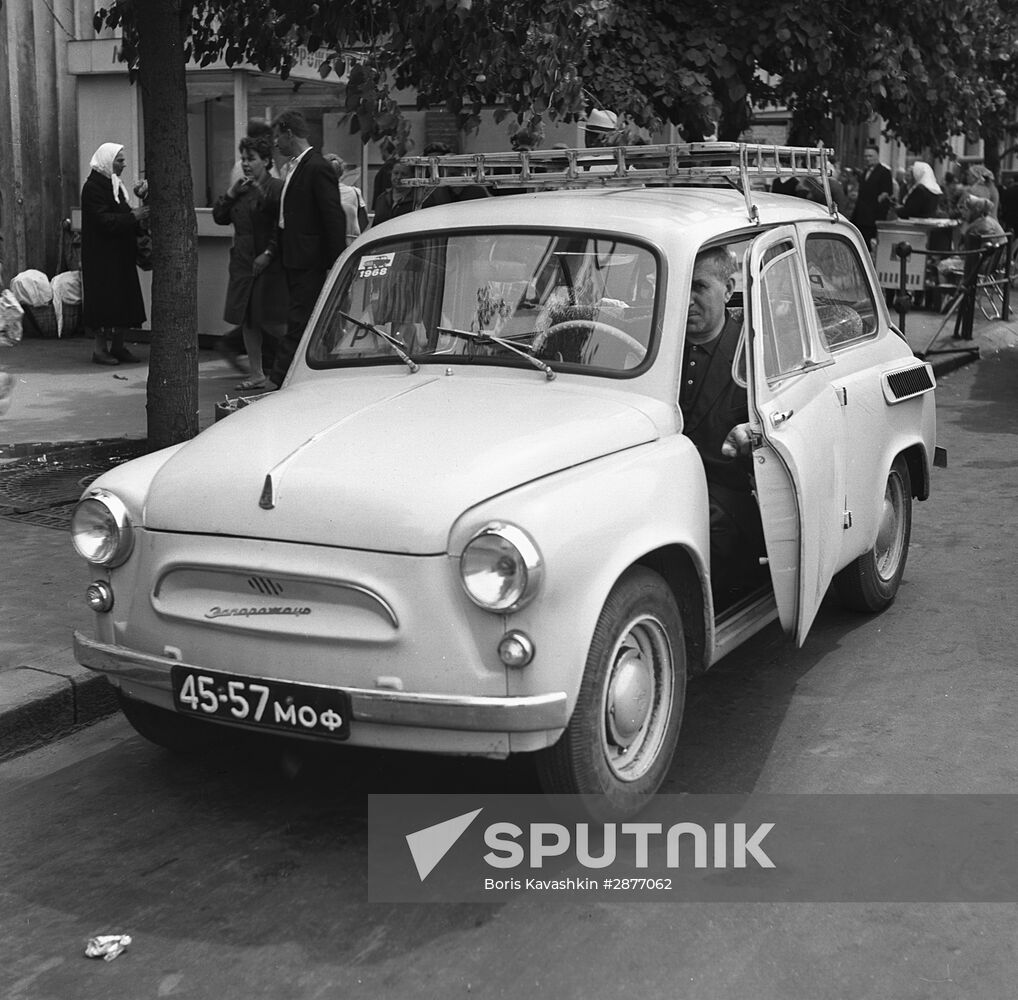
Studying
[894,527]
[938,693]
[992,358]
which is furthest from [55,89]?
[938,693]

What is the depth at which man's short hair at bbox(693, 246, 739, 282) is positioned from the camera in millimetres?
5270

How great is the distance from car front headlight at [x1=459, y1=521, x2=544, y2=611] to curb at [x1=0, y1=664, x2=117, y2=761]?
2.08 metres

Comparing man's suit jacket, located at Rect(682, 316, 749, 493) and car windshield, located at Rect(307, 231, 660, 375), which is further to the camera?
man's suit jacket, located at Rect(682, 316, 749, 493)

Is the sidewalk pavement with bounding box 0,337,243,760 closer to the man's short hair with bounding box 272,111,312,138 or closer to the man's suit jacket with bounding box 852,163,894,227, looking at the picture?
the man's short hair with bounding box 272,111,312,138

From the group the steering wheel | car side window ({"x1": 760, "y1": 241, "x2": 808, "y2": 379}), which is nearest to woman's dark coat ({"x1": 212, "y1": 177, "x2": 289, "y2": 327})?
car side window ({"x1": 760, "y1": 241, "x2": 808, "y2": 379})

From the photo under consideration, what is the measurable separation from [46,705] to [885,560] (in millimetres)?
3565

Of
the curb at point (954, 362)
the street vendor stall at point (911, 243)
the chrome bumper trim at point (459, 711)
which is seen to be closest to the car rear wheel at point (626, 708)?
the chrome bumper trim at point (459, 711)

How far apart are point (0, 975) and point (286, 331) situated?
779 cm

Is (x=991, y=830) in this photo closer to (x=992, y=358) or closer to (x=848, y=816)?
(x=848, y=816)

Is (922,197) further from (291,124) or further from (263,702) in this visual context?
(263,702)

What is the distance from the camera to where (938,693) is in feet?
18.4

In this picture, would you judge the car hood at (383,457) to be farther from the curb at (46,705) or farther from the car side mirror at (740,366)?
the curb at (46,705)

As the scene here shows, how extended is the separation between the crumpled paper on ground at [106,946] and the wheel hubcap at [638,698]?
4.47 ft

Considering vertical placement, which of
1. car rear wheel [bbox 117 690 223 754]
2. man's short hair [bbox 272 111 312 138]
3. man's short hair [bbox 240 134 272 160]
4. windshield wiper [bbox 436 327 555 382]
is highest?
man's short hair [bbox 272 111 312 138]
